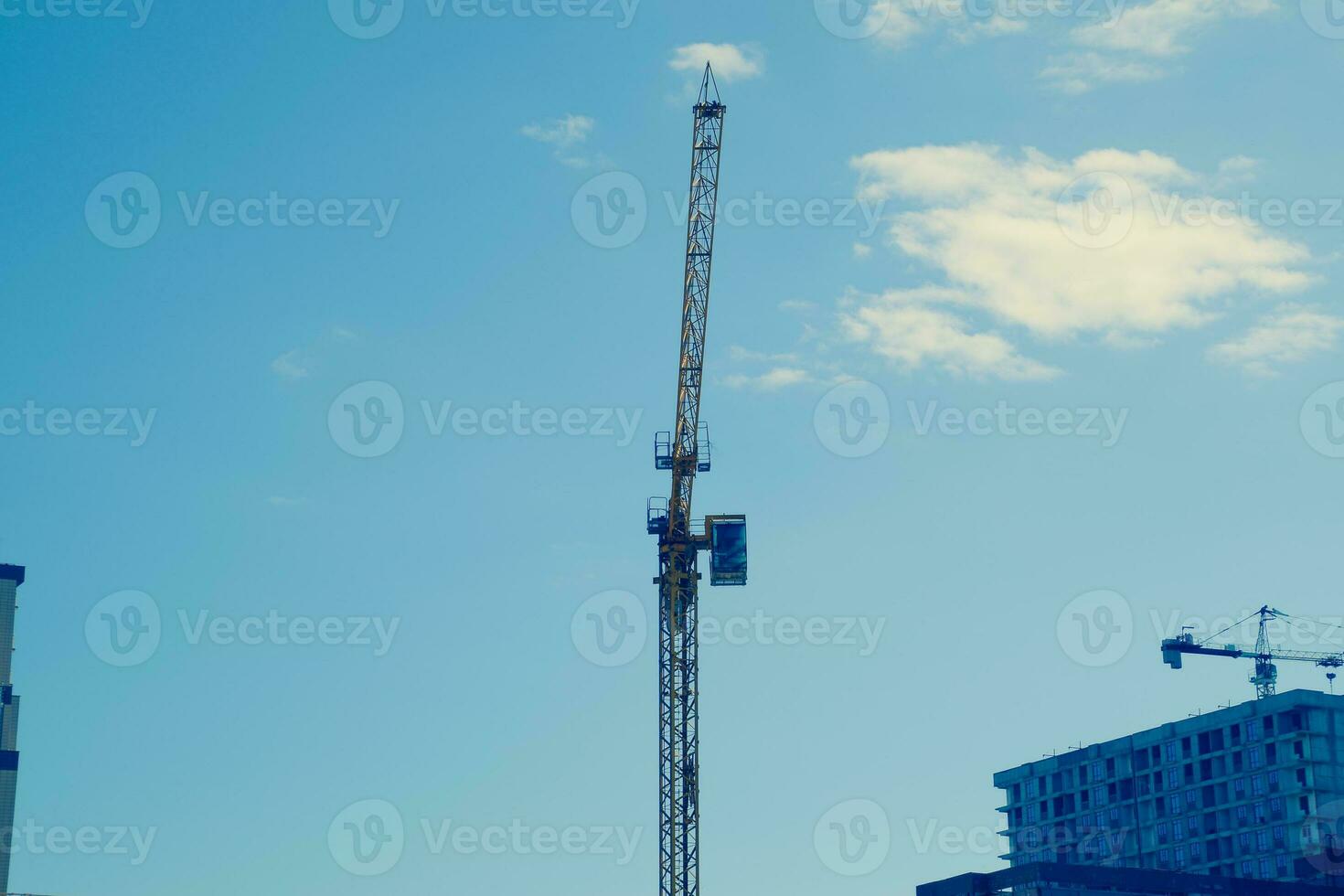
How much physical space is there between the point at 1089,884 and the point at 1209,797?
6526 cm

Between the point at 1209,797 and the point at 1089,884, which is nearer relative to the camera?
the point at 1089,884

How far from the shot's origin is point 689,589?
132250 millimetres

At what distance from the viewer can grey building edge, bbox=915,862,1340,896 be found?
109 metres

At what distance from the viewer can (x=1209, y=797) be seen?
172 meters

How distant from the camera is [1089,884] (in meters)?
112

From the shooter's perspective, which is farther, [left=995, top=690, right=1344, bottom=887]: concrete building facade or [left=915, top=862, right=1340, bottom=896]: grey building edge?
[left=995, top=690, right=1344, bottom=887]: concrete building facade

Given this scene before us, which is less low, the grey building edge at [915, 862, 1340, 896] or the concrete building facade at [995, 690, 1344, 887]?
the concrete building facade at [995, 690, 1344, 887]

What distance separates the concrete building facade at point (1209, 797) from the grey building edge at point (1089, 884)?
31.8 meters

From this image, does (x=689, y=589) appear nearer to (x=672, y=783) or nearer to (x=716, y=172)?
(x=672, y=783)

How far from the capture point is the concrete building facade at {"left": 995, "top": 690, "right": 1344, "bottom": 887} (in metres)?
163

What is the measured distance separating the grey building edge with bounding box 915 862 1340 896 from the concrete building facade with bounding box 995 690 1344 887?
3180cm

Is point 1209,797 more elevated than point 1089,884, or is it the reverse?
point 1209,797

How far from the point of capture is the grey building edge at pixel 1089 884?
358 feet

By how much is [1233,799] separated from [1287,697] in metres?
11.2
